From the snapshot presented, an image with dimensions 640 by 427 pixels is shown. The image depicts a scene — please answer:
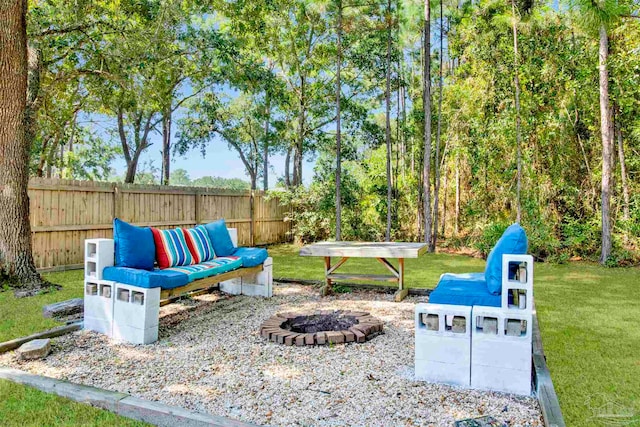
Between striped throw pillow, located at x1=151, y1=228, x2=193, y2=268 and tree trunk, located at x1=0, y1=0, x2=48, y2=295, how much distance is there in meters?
2.11

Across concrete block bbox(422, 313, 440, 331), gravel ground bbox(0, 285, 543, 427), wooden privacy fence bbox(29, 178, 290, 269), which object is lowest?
gravel ground bbox(0, 285, 543, 427)

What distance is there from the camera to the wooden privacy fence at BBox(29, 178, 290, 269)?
21.4 ft

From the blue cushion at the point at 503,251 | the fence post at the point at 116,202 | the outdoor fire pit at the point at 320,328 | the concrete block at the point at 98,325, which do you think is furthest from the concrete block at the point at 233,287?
the fence post at the point at 116,202

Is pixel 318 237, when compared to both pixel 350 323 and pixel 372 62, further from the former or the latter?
pixel 350 323

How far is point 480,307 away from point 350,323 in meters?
1.36

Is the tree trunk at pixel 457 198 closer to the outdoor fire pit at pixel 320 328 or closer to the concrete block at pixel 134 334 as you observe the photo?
the outdoor fire pit at pixel 320 328

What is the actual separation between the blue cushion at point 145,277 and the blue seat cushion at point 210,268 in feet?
0.52

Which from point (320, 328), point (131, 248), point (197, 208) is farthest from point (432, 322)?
point (197, 208)

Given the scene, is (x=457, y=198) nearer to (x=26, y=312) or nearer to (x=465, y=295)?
(x=465, y=295)

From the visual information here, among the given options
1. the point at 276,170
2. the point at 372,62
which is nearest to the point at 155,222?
the point at 372,62

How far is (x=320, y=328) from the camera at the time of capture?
3.55m

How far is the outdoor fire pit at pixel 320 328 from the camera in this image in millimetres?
3248

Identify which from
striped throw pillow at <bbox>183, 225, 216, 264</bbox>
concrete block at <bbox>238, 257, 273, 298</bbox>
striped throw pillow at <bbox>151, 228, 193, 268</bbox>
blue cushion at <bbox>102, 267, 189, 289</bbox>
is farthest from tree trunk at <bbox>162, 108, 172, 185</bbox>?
blue cushion at <bbox>102, 267, 189, 289</bbox>

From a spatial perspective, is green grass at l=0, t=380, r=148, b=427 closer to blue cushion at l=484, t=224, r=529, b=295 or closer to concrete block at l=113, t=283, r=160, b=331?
concrete block at l=113, t=283, r=160, b=331
